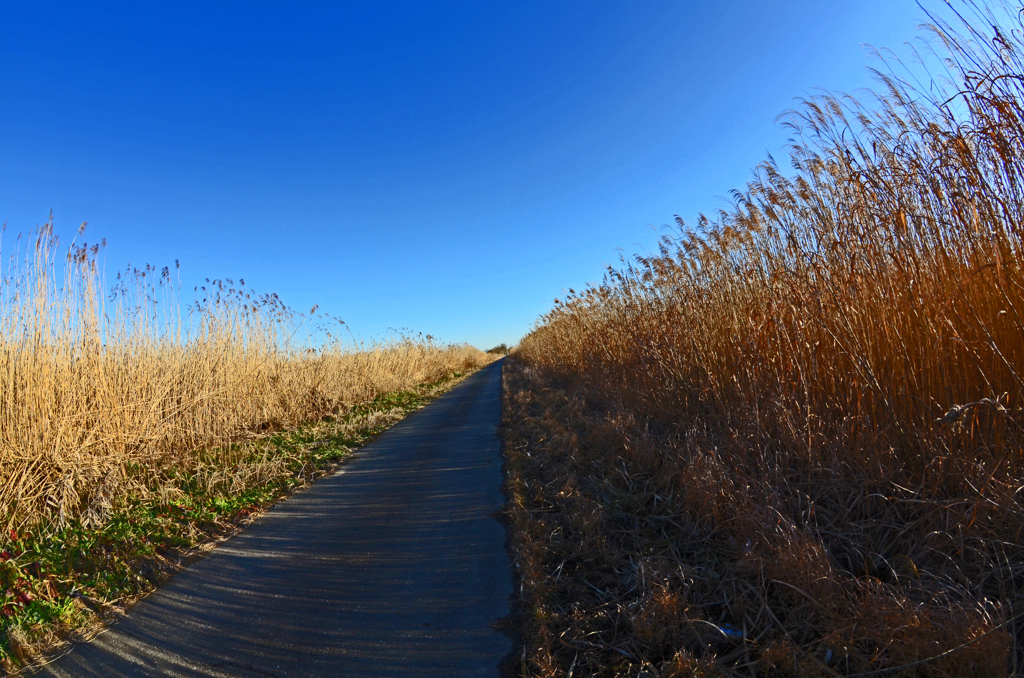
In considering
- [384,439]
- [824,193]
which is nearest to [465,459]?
[384,439]

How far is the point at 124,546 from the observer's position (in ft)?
11.4

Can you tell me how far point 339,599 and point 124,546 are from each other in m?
2.09

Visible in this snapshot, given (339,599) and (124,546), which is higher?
(124,546)

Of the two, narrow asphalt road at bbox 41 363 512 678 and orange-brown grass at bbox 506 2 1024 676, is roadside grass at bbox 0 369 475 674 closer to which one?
narrow asphalt road at bbox 41 363 512 678

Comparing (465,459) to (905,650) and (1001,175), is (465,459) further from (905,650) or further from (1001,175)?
(1001,175)

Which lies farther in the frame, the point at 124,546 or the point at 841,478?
the point at 124,546

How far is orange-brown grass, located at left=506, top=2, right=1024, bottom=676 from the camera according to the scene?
1786 millimetres

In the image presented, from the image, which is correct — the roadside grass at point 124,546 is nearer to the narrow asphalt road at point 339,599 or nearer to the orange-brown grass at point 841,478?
the narrow asphalt road at point 339,599

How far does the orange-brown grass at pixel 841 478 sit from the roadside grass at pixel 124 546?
2.57m

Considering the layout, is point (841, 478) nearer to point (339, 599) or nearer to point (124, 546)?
point (339, 599)

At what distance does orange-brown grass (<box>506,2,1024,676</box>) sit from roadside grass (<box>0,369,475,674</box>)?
2573 millimetres

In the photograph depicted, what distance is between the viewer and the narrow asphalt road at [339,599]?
2.18 meters

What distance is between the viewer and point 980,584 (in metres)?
1.71

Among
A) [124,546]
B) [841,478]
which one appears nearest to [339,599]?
[124,546]
